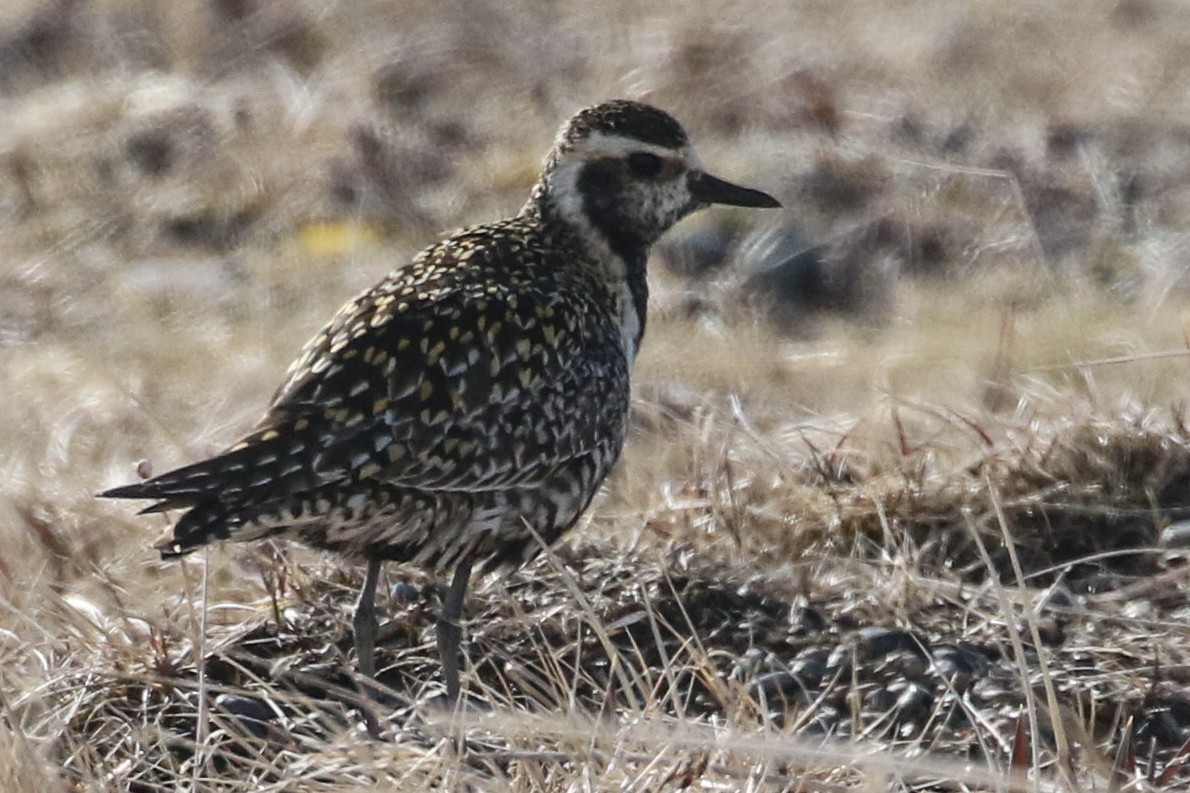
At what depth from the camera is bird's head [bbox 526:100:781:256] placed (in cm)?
→ 630

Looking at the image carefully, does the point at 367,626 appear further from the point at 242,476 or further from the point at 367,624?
the point at 242,476

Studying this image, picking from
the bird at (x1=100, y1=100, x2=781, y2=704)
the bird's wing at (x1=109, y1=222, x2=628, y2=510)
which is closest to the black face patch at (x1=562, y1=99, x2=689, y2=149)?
the bird at (x1=100, y1=100, x2=781, y2=704)

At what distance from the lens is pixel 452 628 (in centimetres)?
536

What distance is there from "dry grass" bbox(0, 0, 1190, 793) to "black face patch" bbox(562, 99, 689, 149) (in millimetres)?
892

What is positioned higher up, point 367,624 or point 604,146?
point 604,146

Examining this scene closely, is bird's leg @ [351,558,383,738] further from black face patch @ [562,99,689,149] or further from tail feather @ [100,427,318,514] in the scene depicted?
black face patch @ [562,99,689,149]

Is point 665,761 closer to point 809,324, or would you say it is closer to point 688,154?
point 688,154

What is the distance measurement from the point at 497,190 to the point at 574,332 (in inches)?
207

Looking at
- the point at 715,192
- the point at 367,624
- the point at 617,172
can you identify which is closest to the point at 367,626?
the point at 367,624

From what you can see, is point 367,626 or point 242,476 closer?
point 242,476

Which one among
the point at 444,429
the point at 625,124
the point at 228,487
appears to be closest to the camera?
the point at 228,487

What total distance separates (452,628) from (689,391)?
3294 millimetres

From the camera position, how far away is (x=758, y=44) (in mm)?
12281

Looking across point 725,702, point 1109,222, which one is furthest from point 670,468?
point 1109,222
